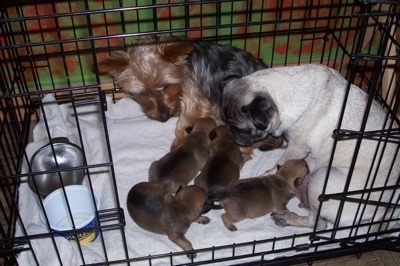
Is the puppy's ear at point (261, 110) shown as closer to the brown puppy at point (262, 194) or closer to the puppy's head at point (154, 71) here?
the brown puppy at point (262, 194)

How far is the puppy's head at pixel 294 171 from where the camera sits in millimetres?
2842

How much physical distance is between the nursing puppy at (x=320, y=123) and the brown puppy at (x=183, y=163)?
12.6 inches

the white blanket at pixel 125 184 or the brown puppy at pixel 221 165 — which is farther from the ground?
the brown puppy at pixel 221 165

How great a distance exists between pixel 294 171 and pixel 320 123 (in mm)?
348

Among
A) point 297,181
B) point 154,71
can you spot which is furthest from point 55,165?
point 297,181

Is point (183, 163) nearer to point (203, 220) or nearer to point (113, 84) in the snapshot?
point (203, 220)

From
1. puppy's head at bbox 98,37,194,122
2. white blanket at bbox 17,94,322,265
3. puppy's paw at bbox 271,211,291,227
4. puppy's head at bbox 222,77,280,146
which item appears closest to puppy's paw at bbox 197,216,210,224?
white blanket at bbox 17,94,322,265

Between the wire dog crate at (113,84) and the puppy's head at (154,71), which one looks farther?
the puppy's head at (154,71)

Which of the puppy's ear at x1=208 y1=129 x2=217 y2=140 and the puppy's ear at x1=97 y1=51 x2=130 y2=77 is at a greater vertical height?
the puppy's ear at x1=97 y1=51 x2=130 y2=77

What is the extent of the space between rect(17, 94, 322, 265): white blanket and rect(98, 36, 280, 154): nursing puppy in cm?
27

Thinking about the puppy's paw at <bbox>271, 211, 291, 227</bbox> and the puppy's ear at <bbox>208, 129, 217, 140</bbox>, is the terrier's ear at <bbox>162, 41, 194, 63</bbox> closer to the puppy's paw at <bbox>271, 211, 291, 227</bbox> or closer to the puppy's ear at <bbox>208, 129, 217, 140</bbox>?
the puppy's ear at <bbox>208, 129, 217, 140</bbox>

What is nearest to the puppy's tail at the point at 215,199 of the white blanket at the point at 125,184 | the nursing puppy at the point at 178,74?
the white blanket at the point at 125,184

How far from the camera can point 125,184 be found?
127 inches

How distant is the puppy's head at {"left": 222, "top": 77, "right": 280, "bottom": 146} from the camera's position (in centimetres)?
253
